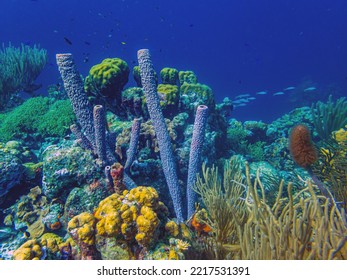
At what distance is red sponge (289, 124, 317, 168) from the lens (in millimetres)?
2447

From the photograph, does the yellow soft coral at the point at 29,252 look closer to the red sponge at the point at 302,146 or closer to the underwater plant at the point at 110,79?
the red sponge at the point at 302,146

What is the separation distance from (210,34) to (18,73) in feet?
355

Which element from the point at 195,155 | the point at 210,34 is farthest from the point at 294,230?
the point at 210,34

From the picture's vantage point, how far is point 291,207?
6.43 feet

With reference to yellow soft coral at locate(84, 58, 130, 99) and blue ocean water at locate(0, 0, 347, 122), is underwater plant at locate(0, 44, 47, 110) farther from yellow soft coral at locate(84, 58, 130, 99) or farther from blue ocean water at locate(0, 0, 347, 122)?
blue ocean water at locate(0, 0, 347, 122)

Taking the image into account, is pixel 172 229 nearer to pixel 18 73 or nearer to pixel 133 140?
pixel 133 140

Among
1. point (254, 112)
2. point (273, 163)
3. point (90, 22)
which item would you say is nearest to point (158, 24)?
point (90, 22)

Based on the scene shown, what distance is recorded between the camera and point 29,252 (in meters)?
A: 2.45

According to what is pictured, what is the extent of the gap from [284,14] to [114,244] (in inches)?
4804

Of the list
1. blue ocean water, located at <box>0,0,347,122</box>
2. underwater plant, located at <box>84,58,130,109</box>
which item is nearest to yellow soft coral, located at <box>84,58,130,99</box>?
underwater plant, located at <box>84,58,130,109</box>

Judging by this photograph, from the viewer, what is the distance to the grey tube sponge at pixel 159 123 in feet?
14.9

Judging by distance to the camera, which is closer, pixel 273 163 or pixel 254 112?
pixel 273 163

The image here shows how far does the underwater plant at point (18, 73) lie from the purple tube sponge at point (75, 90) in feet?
20.7
